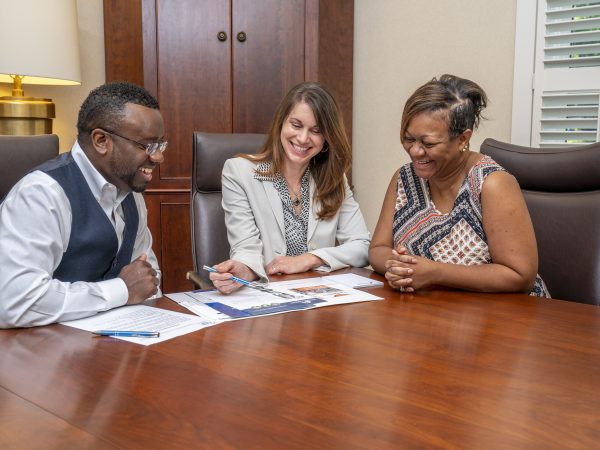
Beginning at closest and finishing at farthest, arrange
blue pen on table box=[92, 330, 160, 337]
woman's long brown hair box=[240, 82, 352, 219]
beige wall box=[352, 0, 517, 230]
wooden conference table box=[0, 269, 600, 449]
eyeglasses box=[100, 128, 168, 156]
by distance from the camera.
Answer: wooden conference table box=[0, 269, 600, 449] < blue pen on table box=[92, 330, 160, 337] < eyeglasses box=[100, 128, 168, 156] < woman's long brown hair box=[240, 82, 352, 219] < beige wall box=[352, 0, 517, 230]

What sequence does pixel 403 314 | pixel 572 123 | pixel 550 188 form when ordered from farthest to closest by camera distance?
pixel 572 123 < pixel 550 188 < pixel 403 314

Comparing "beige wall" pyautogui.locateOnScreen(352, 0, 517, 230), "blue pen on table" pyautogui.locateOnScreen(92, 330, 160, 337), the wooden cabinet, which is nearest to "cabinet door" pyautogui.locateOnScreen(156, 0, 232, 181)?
the wooden cabinet

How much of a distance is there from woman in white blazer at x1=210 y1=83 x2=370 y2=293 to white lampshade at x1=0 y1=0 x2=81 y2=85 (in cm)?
127

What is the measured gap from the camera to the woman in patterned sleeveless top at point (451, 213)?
5.12 feet

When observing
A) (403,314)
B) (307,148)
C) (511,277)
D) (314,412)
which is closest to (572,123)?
(307,148)

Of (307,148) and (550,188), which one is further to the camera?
(307,148)

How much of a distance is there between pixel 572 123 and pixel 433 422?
88.2 inches

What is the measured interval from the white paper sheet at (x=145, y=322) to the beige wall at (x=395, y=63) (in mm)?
2116

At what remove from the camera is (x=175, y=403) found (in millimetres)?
863

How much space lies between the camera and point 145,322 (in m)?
1.25

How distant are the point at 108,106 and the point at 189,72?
1.81 meters

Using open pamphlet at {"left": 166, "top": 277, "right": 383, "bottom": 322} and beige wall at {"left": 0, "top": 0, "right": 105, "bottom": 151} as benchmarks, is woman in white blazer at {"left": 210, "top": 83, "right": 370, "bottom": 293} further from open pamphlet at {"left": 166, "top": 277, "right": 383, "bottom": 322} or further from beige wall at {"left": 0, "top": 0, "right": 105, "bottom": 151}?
beige wall at {"left": 0, "top": 0, "right": 105, "bottom": 151}

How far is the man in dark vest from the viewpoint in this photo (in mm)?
1224

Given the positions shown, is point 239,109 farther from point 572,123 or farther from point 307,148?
point 572,123
